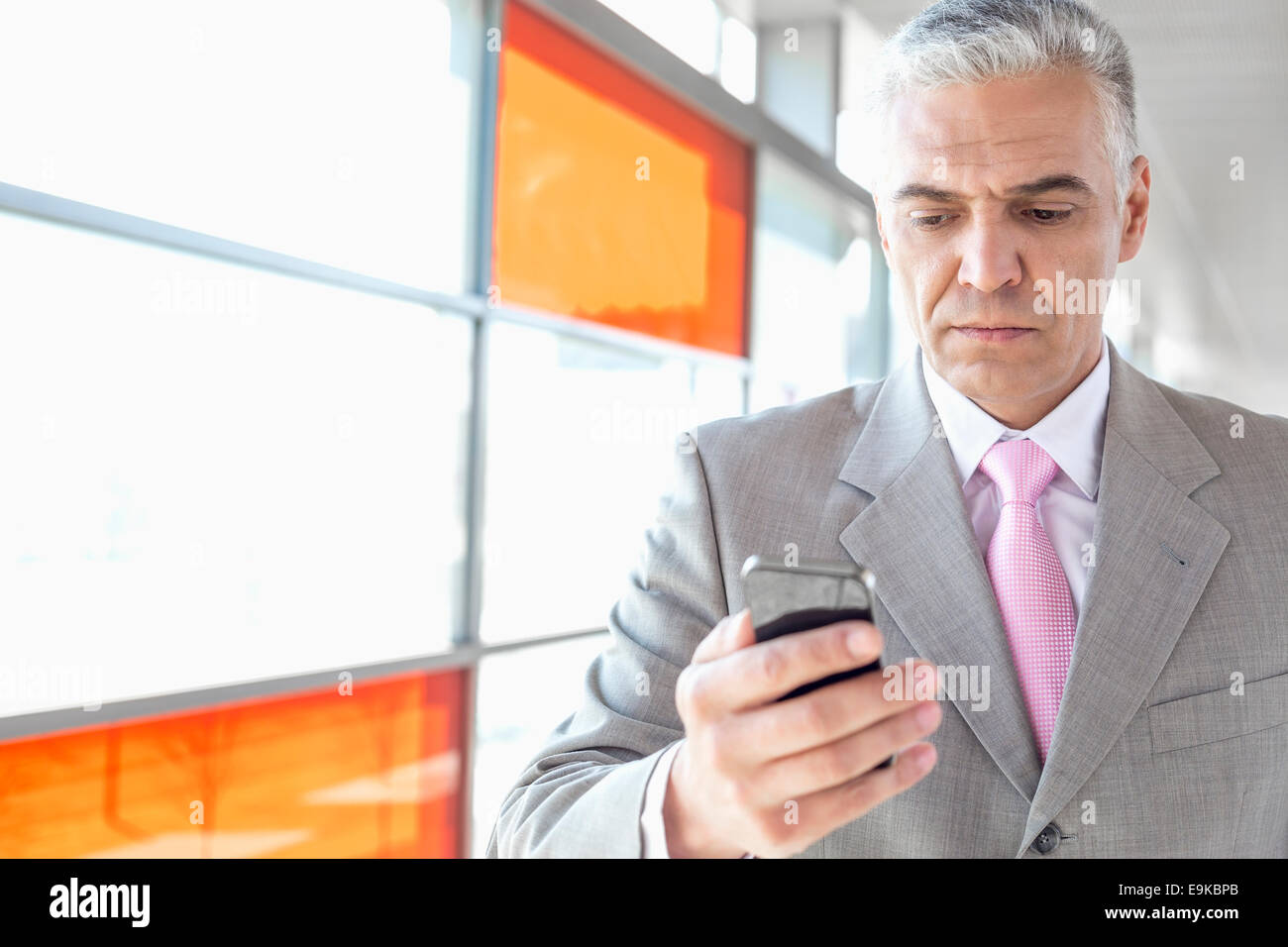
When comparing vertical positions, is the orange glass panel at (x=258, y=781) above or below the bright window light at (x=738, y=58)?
below

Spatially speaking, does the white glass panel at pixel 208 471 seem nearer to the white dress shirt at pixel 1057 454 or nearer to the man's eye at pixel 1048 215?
the white dress shirt at pixel 1057 454

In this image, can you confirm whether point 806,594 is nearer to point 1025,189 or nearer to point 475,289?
point 1025,189

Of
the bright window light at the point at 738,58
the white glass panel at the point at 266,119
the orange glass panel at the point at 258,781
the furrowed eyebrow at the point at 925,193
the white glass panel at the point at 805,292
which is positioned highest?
the bright window light at the point at 738,58

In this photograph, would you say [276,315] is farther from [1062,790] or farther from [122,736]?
[1062,790]

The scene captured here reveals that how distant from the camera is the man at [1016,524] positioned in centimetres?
115

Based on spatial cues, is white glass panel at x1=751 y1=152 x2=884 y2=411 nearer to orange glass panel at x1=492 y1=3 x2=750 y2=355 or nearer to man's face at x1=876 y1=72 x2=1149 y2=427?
orange glass panel at x1=492 y1=3 x2=750 y2=355

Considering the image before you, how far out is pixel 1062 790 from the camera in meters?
1.11

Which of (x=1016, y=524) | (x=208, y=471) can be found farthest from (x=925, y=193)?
(x=208, y=471)

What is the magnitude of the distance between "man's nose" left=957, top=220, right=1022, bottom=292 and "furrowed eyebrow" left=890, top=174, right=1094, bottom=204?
0.14ft

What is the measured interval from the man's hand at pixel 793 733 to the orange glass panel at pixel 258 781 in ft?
6.53

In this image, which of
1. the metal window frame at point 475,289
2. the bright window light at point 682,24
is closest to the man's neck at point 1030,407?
the metal window frame at point 475,289

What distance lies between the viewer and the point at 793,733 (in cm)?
75
